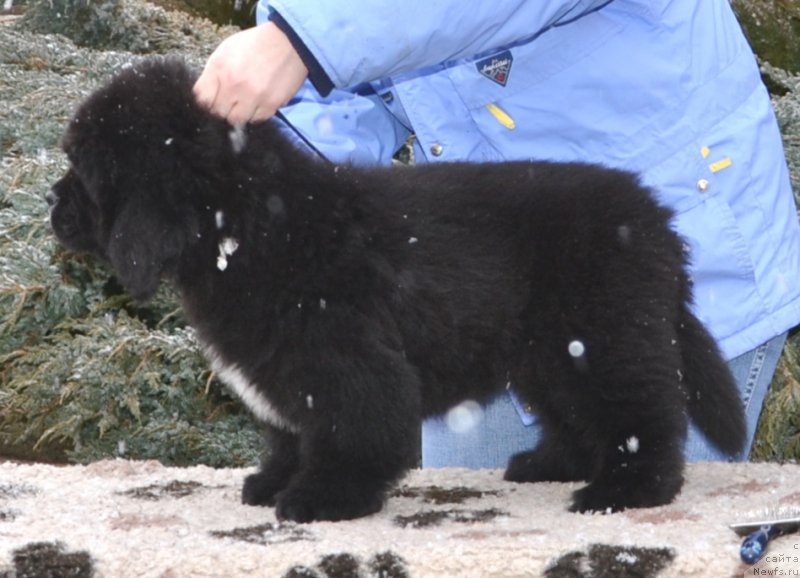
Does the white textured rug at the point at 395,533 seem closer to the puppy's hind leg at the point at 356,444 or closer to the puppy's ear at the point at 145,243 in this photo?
the puppy's hind leg at the point at 356,444

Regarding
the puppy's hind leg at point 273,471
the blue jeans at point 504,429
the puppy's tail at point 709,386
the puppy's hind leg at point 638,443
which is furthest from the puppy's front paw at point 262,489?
the puppy's tail at point 709,386

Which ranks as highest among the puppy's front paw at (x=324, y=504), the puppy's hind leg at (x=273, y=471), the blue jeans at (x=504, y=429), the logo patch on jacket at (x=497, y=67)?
the logo patch on jacket at (x=497, y=67)

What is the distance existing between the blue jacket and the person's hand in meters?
0.41

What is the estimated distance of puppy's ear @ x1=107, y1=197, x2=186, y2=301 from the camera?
263cm

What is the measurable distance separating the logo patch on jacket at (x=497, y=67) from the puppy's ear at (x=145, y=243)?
0.83 m

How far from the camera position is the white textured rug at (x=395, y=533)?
90.8 inches

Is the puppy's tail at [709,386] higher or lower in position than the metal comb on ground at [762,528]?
higher

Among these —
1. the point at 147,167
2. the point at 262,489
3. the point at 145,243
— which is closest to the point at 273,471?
the point at 262,489

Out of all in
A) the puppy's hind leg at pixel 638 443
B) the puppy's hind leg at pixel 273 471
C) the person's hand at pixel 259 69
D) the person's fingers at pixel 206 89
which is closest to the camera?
the person's hand at pixel 259 69

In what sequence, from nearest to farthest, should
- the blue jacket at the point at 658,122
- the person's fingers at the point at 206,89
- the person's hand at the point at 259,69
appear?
the person's hand at the point at 259,69 → the person's fingers at the point at 206,89 → the blue jacket at the point at 658,122

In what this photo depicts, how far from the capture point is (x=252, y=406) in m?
2.79

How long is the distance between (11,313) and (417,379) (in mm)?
2419

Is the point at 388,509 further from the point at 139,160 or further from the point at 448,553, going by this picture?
the point at 139,160

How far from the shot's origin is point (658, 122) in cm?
297
